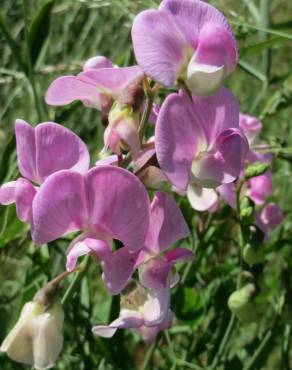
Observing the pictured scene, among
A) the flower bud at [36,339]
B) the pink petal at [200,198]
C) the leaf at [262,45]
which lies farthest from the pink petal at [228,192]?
the flower bud at [36,339]

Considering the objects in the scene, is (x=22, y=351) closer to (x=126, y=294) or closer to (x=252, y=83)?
(x=126, y=294)

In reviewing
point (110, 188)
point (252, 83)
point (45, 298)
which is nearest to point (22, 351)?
point (45, 298)

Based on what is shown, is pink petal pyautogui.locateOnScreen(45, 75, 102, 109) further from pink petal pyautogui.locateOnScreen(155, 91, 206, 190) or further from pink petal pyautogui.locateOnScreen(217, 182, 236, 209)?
pink petal pyautogui.locateOnScreen(217, 182, 236, 209)

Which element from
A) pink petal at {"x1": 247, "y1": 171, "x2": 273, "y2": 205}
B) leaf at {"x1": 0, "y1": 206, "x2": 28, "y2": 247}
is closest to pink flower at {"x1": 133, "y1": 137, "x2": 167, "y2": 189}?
leaf at {"x1": 0, "y1": 206, "x2": 28, "y2": 247}

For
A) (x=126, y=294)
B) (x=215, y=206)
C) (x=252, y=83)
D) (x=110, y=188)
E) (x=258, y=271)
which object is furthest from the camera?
(x=252, y=83)

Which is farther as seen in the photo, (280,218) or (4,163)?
(280,218)

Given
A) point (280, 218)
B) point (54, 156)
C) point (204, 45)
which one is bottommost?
point (280, 218)
